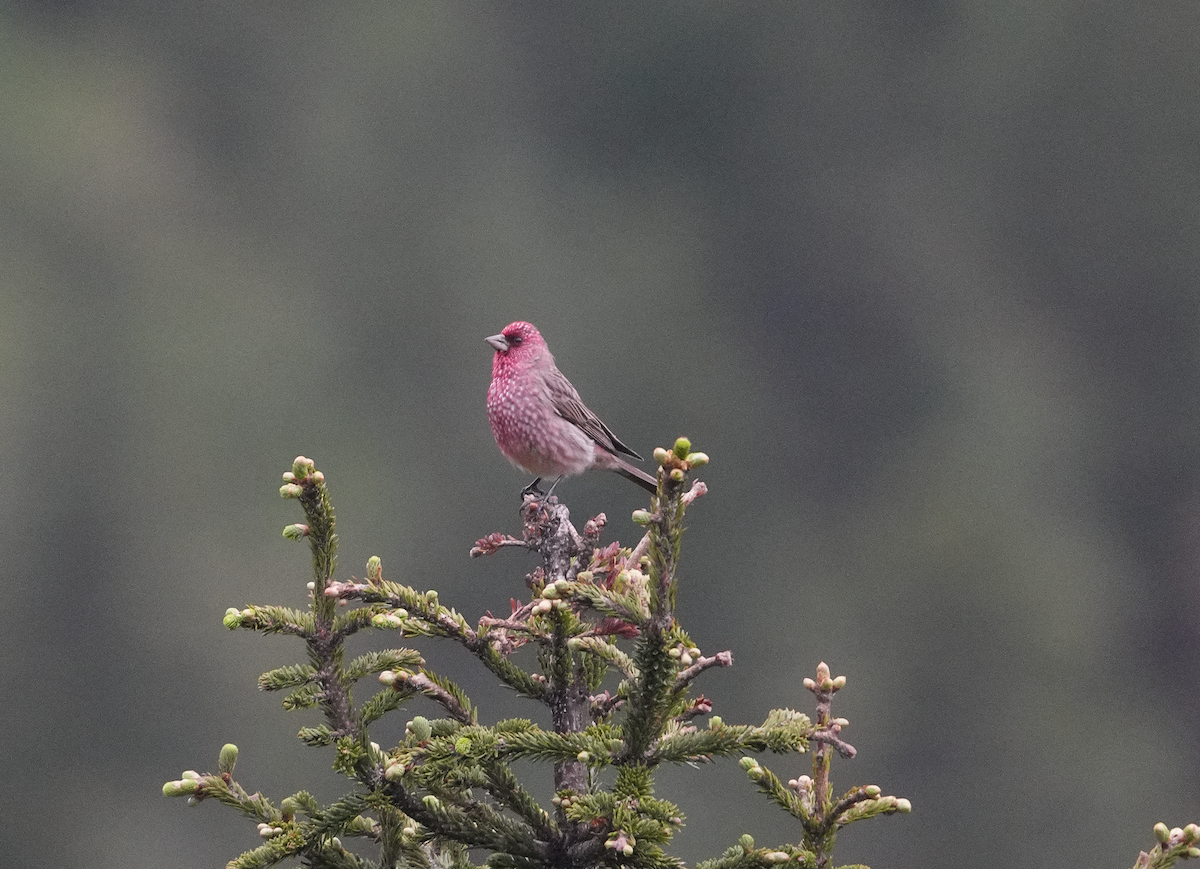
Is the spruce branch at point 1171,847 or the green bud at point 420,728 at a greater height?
the spruce branch at point 1171,847

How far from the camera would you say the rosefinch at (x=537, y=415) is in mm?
7699

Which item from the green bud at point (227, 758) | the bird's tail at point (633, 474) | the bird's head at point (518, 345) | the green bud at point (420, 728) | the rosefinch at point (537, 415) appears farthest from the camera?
the bird's tail at point (633, 474)

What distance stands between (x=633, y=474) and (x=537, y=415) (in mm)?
773

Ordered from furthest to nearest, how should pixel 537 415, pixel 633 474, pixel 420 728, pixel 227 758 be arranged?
pixel 633 474 < pixel 537 415 < pixel 420 728 < pixel 227 758

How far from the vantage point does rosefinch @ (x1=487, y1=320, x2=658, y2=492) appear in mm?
7699

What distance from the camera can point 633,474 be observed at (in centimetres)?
819

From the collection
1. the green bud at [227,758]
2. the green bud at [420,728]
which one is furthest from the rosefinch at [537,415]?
the green bud at [227,758]

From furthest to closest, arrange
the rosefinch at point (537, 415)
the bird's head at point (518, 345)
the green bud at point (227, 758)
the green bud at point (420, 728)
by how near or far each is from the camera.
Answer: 1. the bird's head at point (518, 345)
2. the rosefinch at point (537, 415)
3. the green bud at point (420, 728)
4. the green bud at point (227, 758)

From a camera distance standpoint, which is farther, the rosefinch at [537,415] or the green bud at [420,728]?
the rosefinch at [537,415]

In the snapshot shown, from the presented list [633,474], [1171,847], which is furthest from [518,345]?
[1171,847]

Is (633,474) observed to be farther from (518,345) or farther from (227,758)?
(227,758)

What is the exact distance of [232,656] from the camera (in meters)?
40.2

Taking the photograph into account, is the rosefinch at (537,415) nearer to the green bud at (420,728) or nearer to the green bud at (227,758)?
the green bud at (420,728)

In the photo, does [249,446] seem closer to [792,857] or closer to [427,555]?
[427,555]
